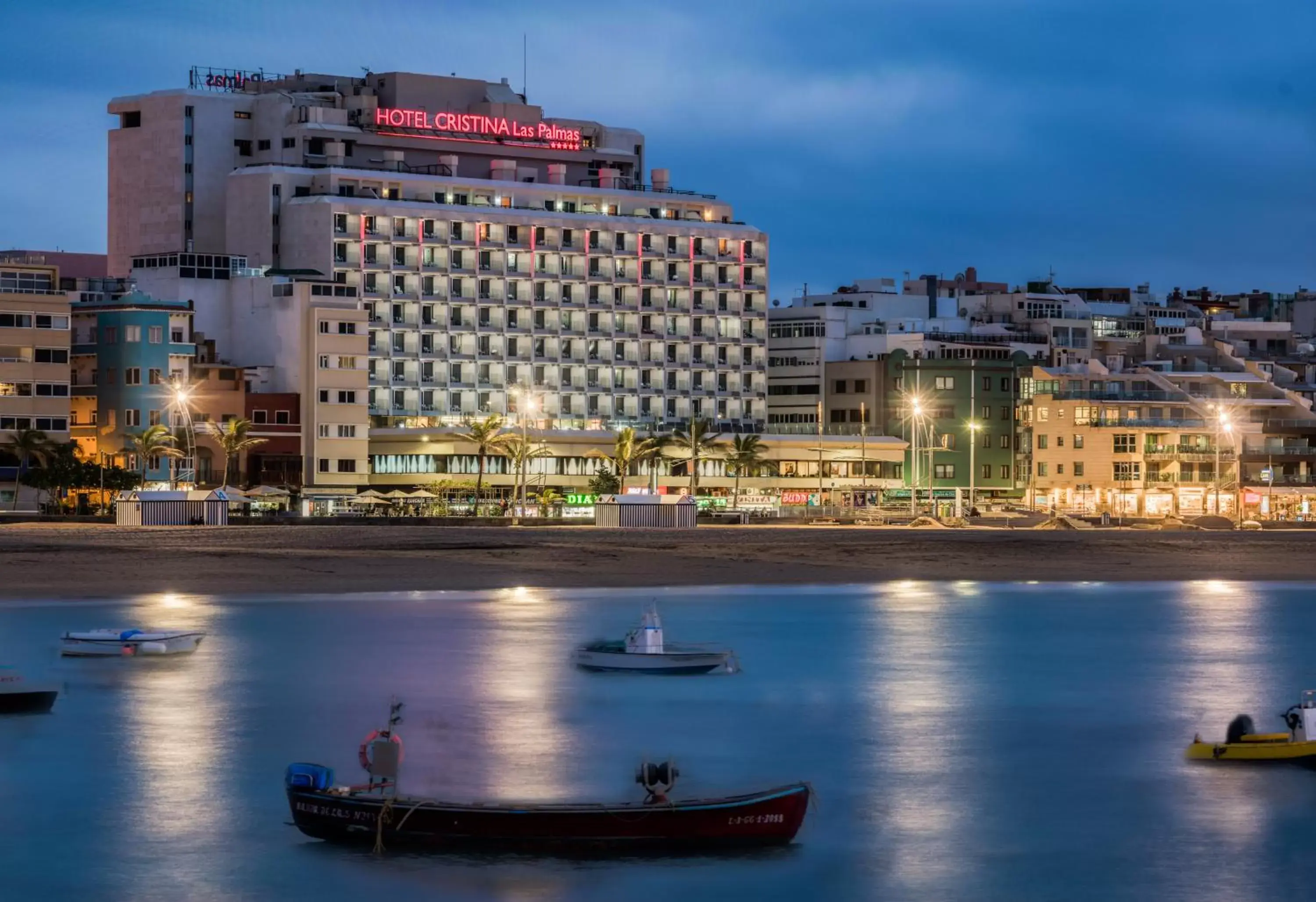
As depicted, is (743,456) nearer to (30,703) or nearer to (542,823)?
(30,703)

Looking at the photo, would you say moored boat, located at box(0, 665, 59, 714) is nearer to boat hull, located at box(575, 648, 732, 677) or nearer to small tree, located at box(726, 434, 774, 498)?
boat hull, located at box(575, 648, 732, 677)

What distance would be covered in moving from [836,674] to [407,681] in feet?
42.6

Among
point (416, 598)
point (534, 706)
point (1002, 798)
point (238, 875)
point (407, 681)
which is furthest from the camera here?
point (416, 598)

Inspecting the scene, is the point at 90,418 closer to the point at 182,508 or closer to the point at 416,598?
the point at 182,508

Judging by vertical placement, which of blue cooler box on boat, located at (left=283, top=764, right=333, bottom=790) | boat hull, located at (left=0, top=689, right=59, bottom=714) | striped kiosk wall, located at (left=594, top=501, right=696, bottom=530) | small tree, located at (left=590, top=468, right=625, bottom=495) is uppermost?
small tree, located at (left=590, top=468, right=625, bottom=495)

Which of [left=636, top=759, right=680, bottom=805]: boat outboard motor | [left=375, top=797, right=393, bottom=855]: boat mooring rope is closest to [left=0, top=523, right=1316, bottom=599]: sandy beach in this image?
[left=375, top=797, right=393, bottom=855]: boat mooring rope

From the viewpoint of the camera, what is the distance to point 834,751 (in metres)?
51.2

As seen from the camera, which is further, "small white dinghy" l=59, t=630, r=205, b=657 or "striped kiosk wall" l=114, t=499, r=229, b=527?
"striped kiosk wall" l=114, t=499, r=229, b=527

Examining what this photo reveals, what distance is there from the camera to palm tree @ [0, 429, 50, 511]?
160 m

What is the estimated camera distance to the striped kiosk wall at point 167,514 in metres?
145

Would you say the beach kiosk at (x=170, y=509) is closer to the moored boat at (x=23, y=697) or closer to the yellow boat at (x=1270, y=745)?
the moored boat at (x=23, y=697)

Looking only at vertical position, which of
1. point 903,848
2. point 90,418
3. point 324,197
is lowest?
point 903,848

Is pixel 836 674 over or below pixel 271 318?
below

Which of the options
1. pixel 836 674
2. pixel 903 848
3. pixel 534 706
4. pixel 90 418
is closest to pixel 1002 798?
pixel 903 848
